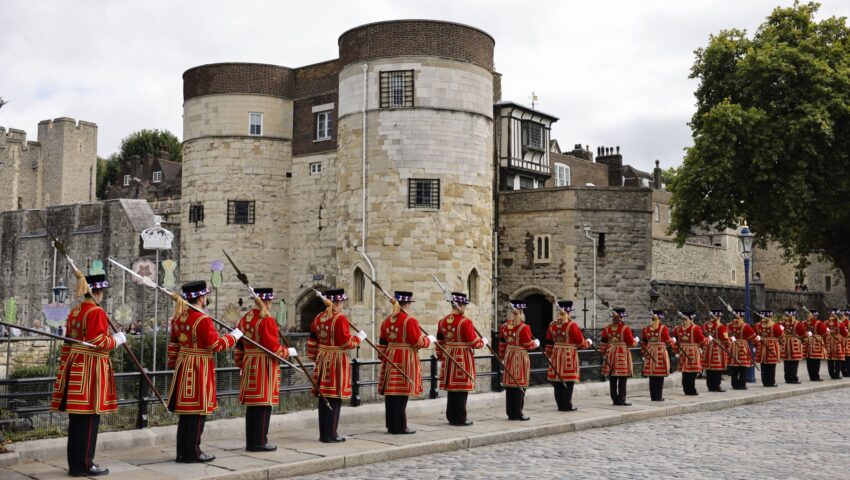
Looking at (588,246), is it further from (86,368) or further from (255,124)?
(86,368)

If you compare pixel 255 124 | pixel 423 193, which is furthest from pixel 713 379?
pixel 255 124

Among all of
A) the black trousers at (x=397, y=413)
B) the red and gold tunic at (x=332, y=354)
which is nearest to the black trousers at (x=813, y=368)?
the black trousers at (x=397, y=413)

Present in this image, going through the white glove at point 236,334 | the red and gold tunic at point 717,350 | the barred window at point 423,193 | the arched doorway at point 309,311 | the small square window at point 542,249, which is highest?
the barred window at point 423,193

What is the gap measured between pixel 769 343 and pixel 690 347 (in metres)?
3.77

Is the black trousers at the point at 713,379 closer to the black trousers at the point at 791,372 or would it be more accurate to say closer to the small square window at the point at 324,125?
the black trousers at the point at 791,372

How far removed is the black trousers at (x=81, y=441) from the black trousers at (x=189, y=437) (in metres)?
1.00

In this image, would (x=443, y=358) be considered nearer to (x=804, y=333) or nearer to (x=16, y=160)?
(x=804, y=333)

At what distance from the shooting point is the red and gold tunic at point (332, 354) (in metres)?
11.5

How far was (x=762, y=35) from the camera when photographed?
3325 centimetres

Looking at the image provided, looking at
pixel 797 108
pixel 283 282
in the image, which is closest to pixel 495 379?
pixel 797 108

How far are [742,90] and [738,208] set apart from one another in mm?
4303

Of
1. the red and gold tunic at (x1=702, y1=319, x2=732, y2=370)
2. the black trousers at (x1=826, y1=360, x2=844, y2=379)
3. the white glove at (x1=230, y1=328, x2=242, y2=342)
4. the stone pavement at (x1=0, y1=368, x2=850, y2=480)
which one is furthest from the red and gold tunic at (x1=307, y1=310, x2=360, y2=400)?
the black trousers at (x1=826, y1=360, x2=844, y2=379)

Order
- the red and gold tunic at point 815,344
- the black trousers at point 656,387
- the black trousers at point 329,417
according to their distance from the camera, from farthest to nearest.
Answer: the red and gold tunic at point 815,344
the black trousers at point 656,387
the black trousers at point 329,417

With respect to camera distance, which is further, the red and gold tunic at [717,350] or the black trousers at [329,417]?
the red and gold tunic at [717,350]
